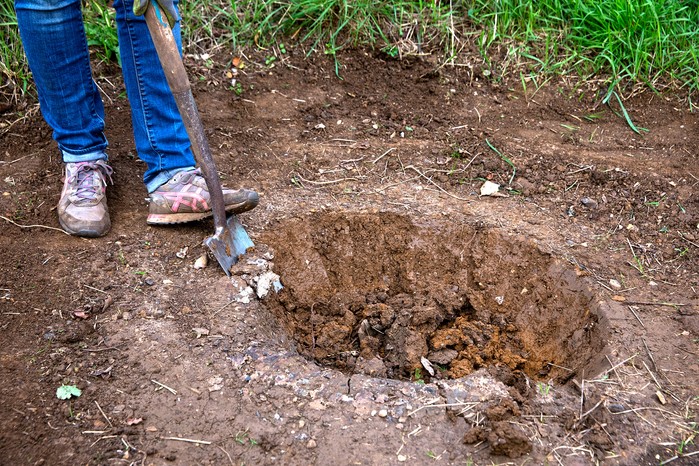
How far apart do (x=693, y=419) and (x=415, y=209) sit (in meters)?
1.38

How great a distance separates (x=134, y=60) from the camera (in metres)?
2.54

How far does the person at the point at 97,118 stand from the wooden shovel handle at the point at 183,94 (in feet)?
0.30

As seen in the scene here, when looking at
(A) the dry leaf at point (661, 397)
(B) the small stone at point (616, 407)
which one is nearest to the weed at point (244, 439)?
(B) the small stone at point (616, 407)

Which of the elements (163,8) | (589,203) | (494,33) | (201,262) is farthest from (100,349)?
(494,33)

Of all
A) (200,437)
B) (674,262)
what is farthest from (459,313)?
(200,437)

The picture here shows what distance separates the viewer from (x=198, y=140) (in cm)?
241

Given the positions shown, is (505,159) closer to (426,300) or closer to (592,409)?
(426,300)

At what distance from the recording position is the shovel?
2256mm

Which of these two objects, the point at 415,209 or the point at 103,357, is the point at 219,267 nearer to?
the point at 103,357

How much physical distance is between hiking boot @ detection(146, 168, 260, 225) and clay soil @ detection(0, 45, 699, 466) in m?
0.08

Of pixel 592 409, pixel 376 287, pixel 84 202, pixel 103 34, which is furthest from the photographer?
pixel 103 34

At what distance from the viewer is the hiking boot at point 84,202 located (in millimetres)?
2672

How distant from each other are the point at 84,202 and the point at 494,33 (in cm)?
248

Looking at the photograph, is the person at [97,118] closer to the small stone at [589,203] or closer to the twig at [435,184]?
the twig at [435,184]
